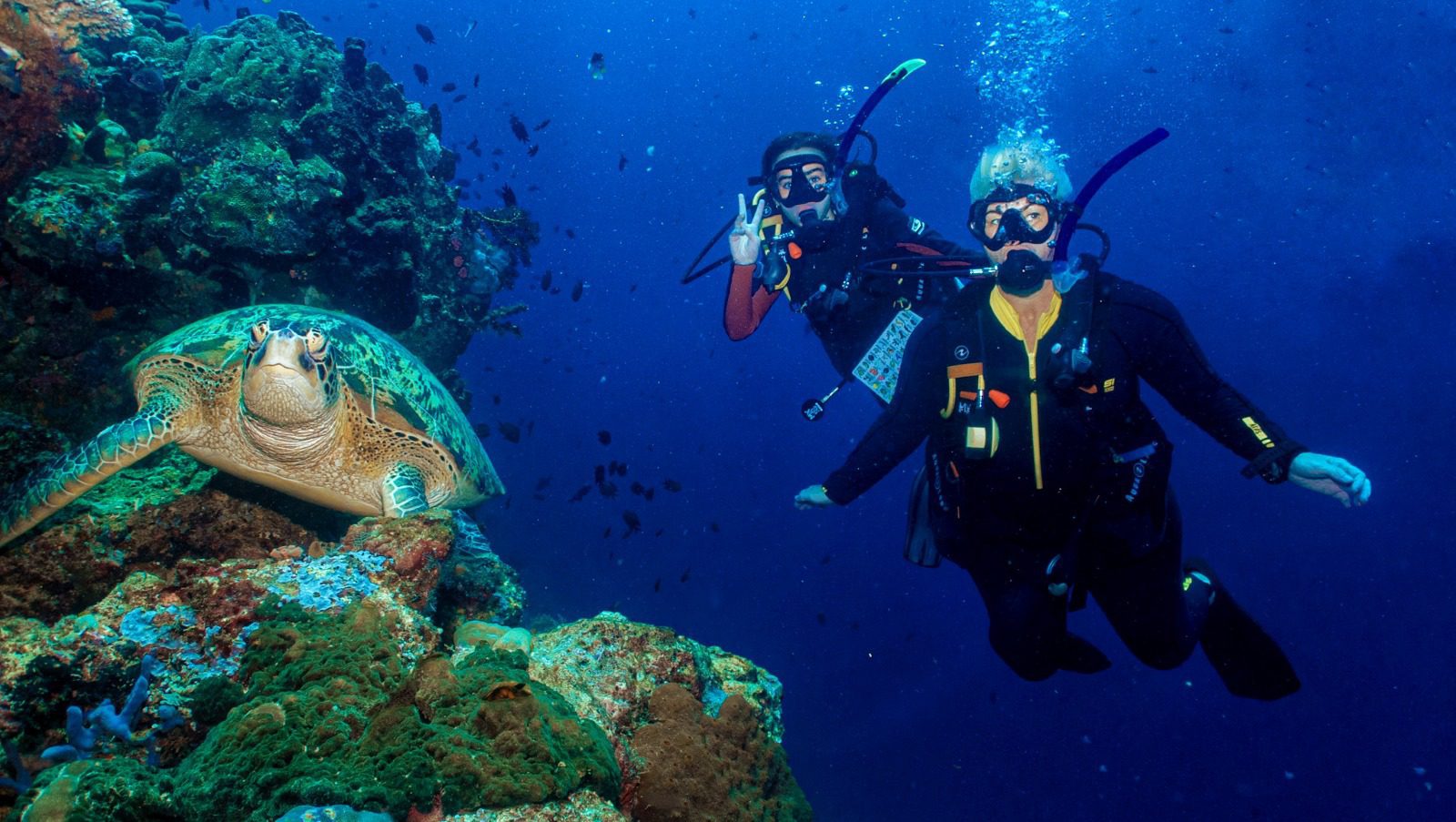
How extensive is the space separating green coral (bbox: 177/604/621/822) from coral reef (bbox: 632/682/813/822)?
0.40m

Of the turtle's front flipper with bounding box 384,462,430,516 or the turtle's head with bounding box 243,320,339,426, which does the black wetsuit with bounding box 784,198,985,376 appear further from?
the turtle's head with bounding box 243,320,339,426

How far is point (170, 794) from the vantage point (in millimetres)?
1389

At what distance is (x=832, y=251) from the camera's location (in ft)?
19.9

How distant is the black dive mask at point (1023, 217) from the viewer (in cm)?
373

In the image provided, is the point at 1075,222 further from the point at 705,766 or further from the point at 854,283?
the point at 705,766

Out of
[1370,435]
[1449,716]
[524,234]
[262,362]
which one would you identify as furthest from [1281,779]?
[262,362]

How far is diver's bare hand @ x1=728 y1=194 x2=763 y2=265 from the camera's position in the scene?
5289mm

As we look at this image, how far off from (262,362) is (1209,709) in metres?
32.9

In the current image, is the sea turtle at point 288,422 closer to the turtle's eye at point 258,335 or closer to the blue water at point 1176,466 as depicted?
Answer: the turtle's eye at point 258,335

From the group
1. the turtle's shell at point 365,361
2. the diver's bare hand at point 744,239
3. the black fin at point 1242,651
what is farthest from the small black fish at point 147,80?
the black fin at point 1242,651

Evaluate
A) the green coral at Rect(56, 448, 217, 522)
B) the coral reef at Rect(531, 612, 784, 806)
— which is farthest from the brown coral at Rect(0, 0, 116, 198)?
the coral reef at Rect(531, 612, 784, 806)

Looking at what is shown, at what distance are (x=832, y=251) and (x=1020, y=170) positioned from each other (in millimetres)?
2228

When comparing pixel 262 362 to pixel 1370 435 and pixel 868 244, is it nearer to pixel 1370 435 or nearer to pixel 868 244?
pixel 868 244

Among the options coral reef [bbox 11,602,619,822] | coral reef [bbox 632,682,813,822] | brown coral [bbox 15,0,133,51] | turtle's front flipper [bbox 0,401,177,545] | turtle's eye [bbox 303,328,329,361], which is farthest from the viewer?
brown coral [bbox 15,0,133,51]
